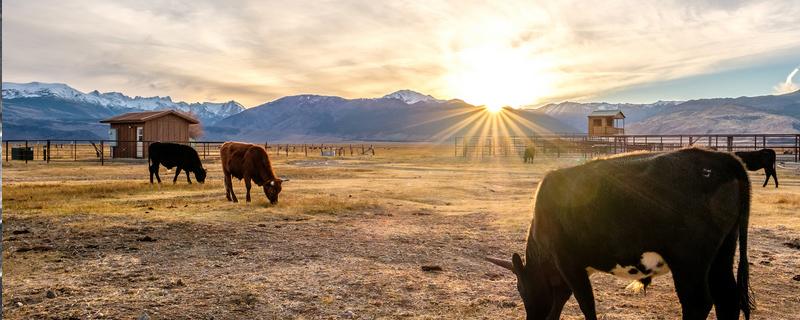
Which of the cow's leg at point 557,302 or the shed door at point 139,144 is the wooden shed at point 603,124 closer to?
the shed door at point 139,144

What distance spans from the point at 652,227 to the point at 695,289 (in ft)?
2.26

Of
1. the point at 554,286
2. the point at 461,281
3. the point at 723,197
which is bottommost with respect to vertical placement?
the point at 461,281

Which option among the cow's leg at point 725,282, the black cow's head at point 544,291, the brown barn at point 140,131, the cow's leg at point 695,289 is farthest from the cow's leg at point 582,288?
the brown barn at point 140,131

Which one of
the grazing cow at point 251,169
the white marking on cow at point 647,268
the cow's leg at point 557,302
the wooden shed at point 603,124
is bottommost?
the cow's leg at point 557,302

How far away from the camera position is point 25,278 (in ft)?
25.2

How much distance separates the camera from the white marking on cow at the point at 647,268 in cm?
490

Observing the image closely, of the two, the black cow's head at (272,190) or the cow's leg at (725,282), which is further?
the black cow's head at (272,190)

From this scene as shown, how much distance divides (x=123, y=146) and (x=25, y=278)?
44.7 metres

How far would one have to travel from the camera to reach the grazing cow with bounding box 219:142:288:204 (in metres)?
17.0

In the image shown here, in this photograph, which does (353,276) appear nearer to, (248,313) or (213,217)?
(248,313)

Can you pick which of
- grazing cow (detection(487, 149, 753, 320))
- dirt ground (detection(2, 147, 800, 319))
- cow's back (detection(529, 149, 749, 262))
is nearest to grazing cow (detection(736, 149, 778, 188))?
dirt ground (detection(2, 147, 800, 319))

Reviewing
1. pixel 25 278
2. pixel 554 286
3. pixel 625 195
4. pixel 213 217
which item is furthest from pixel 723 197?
pixel 213 217

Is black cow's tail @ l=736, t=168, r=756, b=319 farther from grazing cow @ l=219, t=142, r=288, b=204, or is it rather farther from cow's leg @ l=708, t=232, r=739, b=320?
grazing cow @ l=219, t=142, r=288, b=204

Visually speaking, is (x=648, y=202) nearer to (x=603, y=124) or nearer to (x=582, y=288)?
(x=582, y=288)
